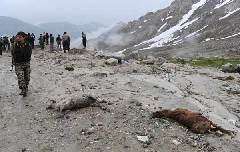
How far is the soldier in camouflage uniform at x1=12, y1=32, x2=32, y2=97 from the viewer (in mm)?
21094

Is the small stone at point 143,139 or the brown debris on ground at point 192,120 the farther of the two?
the brown debris on ground at point 192,120

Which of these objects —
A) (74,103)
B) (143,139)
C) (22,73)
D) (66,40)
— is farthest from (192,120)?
(66,40)

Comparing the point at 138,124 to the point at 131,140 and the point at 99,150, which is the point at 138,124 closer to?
the point at 131,140

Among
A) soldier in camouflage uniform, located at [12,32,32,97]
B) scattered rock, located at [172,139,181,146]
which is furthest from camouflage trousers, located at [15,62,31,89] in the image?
scattered rock, located at [172,139,181,146]

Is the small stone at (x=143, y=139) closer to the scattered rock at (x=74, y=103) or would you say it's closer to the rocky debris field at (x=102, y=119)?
the rocky debris field at (x=102, y=119)

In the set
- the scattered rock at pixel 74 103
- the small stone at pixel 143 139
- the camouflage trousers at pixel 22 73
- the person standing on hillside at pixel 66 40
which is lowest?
the small stone at pixel 143 139

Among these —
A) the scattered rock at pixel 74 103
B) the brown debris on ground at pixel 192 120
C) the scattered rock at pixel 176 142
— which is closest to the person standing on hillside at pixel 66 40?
the scattered rock at pixel 74 103

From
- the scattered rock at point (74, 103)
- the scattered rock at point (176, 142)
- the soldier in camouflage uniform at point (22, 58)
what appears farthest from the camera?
the soldier in camouflage uniform at point (22, 58)

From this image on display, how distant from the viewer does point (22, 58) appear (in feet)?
69.6

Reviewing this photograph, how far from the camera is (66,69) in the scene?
35.0 meters

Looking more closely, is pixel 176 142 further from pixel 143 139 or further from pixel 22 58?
pixel 22 58

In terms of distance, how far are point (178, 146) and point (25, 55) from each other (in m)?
9.35

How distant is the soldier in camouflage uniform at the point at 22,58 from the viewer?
21.1m

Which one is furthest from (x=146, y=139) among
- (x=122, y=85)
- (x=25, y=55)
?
(x=122, y=85)
